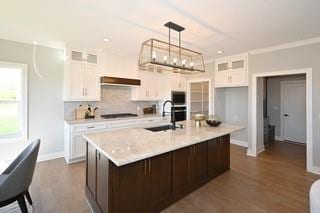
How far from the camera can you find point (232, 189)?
279 centimetres

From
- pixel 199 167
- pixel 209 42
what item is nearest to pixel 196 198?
pixel 199 167

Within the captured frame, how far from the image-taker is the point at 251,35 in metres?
3.27

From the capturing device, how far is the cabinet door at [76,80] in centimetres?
398

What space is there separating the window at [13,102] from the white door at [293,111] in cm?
749

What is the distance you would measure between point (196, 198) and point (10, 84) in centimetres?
427

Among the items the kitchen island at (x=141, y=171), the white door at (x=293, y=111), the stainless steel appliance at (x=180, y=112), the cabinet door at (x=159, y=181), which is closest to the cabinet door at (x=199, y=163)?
the kitchen island at (x=141, y=171)

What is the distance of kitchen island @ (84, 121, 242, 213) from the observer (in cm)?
180

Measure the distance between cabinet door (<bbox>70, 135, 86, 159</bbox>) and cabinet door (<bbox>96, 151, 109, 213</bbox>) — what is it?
1.99 meters

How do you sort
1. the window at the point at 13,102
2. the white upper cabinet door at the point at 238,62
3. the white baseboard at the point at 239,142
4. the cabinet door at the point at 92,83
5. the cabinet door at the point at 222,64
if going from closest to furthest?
the window at the point at 13,102, the cabinet door at the point at 92,83, the white upper cabinet door at the point at 238,62, the cabinet door at the point at 222,64, the white baseboard at the point at 239,142

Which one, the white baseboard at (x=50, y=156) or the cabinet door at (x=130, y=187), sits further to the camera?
the white baseboard at (x=50, y=156)

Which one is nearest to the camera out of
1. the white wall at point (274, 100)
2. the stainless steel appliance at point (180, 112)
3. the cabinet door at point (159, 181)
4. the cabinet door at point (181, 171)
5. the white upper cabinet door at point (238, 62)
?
the cabinet door at point (159, 181)

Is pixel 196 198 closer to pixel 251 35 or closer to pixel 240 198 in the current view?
pixel 240 198

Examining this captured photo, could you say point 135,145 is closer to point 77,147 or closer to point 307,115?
point 77,147

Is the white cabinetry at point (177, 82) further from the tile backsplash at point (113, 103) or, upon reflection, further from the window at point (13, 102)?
the window at point (13, 102)
